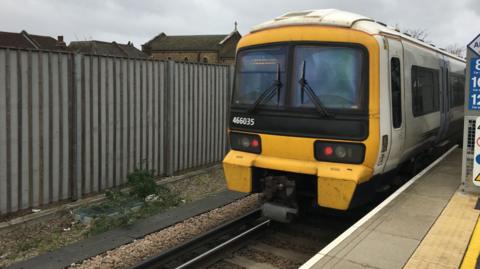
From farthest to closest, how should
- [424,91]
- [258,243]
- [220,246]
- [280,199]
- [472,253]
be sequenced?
[424,91], [258,243], [280,199], [220,246], [472,253]

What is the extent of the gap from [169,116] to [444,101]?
581 centimetres

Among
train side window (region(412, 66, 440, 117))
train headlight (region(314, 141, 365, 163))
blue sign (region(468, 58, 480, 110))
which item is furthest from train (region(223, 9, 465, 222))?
blue sign (region(468, 58, 480, 110))

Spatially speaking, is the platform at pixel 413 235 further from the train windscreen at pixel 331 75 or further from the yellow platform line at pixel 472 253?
the train windscreen at pixel 331 75

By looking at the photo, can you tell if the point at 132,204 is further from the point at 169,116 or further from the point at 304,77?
the point at 304,77

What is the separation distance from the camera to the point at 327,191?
5477mm

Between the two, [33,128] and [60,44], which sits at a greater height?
[60,44]

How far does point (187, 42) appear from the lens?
6662 centimetres

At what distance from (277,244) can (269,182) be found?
35.0 inches

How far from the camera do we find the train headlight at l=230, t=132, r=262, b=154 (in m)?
6.24

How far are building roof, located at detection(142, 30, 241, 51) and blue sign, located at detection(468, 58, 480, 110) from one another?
56.1 m

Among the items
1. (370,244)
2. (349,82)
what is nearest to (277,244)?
(370,244)

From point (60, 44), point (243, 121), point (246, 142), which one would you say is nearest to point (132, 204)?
point (246, 142)

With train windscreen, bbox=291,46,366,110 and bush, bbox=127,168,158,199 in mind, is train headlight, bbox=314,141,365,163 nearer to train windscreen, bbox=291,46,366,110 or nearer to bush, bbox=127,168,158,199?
train windscreen, bbox=291,46,366,110

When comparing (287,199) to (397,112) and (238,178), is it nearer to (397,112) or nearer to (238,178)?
(238,178)
